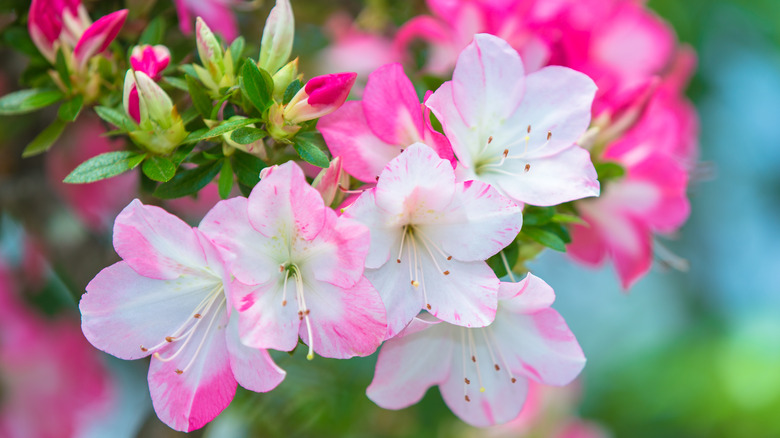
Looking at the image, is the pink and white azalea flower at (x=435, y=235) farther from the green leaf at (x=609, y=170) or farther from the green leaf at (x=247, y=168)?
the green leaf at (x=609, y=170)

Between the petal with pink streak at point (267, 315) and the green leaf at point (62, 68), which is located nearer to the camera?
the petal with pink streak at point (267, 315)

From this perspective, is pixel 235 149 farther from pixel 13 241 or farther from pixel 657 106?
pixel 13 241

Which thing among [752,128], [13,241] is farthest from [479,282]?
[752,128]

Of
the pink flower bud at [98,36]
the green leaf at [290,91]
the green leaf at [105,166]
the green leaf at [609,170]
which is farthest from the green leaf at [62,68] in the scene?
the green leaf at [609,170]

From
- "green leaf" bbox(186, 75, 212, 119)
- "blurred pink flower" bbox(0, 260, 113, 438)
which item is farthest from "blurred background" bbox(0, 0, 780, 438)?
"green leaf" bbox(186, 75, 212, 119)

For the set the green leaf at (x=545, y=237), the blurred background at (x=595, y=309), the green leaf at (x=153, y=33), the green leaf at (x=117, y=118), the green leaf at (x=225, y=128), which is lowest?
the blurred background at (x=595, y=309)

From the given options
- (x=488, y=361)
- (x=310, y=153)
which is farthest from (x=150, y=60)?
(x=488, y=361)

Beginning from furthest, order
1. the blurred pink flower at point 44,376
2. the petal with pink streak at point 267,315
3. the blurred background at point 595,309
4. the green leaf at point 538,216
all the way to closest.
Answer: the blurred pink flower at point 44,376 → the blurred background at point 595,309 → the green leaf at point 538,216 → the petal with pink streak at point 267,315
